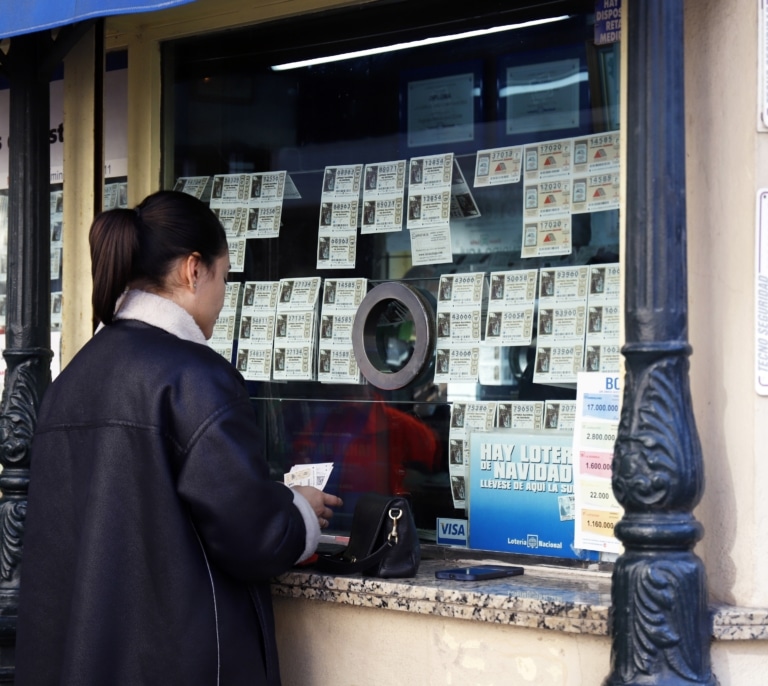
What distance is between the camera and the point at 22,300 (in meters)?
3.63

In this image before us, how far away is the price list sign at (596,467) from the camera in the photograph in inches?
119

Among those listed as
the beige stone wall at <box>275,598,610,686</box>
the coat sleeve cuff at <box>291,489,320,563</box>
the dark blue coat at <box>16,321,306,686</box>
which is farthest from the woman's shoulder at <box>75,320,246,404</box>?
the beige stone wall at <box>275,598,610,686</box>

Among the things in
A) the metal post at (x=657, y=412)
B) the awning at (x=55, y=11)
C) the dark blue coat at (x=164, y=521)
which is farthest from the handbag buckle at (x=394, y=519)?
the awning at (x=55, y=11)

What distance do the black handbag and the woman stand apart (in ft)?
1.08

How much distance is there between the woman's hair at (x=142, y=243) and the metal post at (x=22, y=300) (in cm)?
97

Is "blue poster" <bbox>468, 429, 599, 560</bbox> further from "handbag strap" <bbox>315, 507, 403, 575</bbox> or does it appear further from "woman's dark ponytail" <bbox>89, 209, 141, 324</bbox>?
"woman's dark ponytail" <bbox>89, 209, 141, 324</bbox>

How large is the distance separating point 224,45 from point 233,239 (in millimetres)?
678

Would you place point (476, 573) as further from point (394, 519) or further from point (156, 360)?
point (156, 360)

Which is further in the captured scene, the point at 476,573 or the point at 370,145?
the point at 370,145

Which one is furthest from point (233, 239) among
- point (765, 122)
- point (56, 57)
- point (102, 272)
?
point (765, 122)

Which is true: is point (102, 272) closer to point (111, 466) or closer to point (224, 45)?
point (111, 466)

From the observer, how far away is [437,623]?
9.65 feet

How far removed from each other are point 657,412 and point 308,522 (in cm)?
85

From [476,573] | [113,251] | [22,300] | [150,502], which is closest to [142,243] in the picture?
[113,251]
